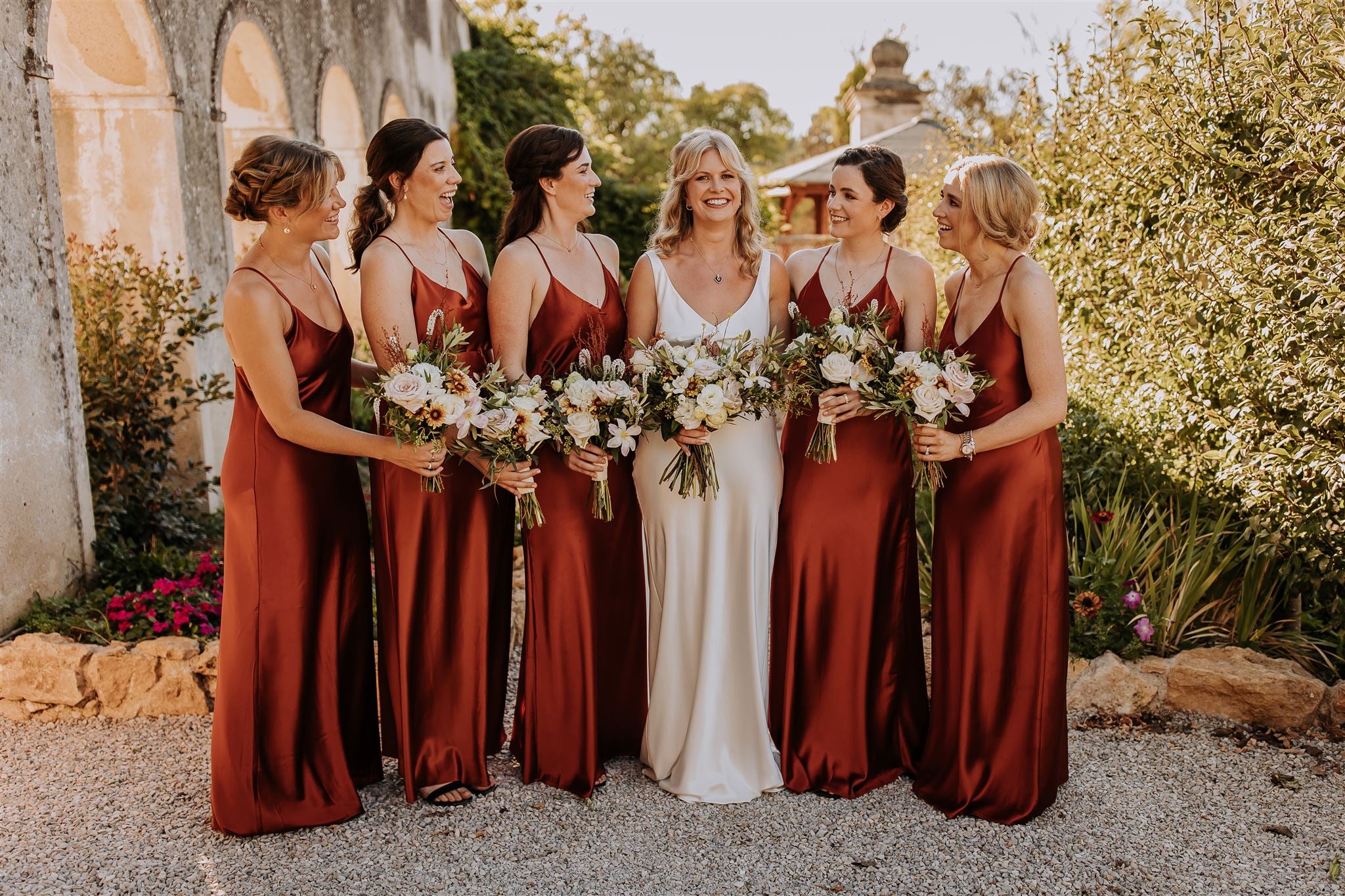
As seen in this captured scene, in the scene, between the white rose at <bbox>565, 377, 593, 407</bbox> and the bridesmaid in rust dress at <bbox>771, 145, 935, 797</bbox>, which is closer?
the white rose at <bbox>565, 377, 593, 407</bbox>

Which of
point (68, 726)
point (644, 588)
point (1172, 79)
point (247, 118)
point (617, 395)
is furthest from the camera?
point (247, 118)

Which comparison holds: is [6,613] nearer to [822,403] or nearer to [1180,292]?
[822,403]

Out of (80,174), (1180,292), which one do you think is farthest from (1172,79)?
(80,174)

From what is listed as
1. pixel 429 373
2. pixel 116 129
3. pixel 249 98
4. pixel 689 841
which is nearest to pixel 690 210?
pixel 429 373

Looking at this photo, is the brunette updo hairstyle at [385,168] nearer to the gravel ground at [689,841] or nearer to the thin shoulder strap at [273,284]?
the thin shoulder strap at [273,284]

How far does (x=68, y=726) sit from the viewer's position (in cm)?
472

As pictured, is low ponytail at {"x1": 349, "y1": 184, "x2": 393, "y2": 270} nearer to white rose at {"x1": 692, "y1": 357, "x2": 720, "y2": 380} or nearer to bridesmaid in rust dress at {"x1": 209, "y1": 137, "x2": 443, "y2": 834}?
bridesmaid in rust dress at {"x1": 209, "y1": 137, "x2": 443, "y2": 834}

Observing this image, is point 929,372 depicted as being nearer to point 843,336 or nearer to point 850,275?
point 843,336

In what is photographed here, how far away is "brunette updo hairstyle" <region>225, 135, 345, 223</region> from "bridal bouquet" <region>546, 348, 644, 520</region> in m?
1.04

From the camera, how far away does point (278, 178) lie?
134 inches

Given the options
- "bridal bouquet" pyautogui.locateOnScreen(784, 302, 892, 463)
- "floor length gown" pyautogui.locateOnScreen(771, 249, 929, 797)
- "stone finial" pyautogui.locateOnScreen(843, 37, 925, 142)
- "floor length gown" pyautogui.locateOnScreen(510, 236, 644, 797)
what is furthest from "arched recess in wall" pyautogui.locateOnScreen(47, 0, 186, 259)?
"stone finial" pyautogui.locateOnScreen(843, 37, 925, 142)

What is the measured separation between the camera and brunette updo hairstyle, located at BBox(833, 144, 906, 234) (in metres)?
3.82

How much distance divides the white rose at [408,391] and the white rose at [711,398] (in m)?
0.90

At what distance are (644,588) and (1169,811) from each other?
7.08ft
